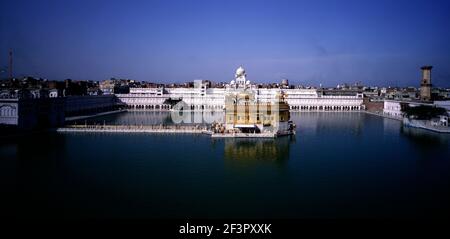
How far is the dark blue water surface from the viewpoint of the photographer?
648 centimetres

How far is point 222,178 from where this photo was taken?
8.42 meters

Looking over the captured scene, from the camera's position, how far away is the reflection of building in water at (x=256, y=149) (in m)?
10.8

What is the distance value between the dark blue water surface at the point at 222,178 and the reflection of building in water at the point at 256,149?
0.03 m

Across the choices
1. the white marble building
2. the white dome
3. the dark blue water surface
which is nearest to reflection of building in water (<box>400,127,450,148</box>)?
the dark blue water surface

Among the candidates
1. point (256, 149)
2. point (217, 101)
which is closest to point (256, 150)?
point (256, 149)

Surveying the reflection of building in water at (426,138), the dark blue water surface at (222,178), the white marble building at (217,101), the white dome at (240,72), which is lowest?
the dark blue water surface at (222,178)

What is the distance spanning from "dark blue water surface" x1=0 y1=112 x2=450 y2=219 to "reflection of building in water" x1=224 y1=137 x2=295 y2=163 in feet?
0.10

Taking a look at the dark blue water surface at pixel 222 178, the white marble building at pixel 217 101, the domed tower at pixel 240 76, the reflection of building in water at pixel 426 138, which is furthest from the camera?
the white marble building at pixel 217 101

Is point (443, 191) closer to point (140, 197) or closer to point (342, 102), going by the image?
point (140, 197)

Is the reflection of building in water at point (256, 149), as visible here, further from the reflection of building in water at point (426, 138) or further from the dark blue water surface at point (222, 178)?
the reflection of building in water at point (426, 138)

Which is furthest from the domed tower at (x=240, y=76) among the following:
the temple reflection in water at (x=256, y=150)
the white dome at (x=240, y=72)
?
the temple reflection in water at (x=256, y=150)

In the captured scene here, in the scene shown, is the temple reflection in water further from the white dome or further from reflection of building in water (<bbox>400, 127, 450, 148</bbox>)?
the white dome

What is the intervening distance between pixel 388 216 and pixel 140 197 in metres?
4.29
